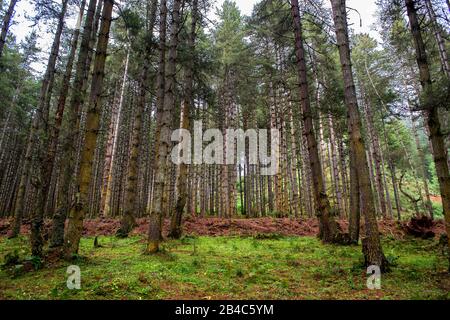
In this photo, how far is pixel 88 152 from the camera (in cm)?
648

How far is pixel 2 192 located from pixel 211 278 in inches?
1281

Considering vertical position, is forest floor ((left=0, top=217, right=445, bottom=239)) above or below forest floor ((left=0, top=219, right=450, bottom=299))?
above

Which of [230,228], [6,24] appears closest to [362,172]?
[230,228]

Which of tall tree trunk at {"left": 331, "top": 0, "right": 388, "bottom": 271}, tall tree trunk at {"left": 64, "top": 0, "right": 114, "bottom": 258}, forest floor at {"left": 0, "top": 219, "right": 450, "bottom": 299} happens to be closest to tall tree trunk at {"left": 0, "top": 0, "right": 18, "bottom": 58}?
tall tree trunk at {"left": 64, "top": 0, "right": 114, "bottom": 258}

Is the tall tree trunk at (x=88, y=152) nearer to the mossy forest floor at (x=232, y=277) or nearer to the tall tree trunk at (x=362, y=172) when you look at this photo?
the mossy forest floor at (x=232, y=277)

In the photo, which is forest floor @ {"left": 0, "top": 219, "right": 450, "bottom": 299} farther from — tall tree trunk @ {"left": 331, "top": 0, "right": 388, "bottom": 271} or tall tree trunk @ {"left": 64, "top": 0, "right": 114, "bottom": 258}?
tall tree trunk @ {"left": 64, "top": 0, "right": 114, "bottom": 258}

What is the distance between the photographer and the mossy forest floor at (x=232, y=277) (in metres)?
4.48

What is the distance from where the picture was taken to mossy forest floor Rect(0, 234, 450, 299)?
4484mm

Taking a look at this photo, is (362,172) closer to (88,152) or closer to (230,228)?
(88,152)

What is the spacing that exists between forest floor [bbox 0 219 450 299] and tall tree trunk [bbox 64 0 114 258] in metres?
0.57

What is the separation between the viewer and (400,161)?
102 ft

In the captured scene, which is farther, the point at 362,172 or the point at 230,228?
the point at 230,228

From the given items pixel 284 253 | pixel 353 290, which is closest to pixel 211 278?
pixel 353 290
